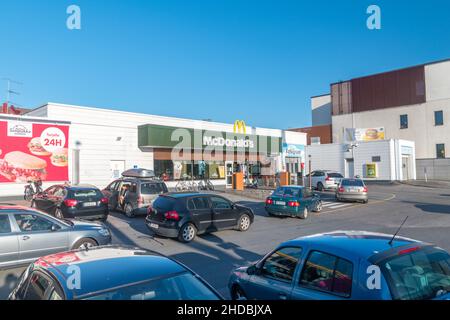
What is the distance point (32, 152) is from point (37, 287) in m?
19.9

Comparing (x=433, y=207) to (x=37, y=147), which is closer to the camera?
(x=433, y=207)

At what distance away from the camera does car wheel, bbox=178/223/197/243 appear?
10578 mm

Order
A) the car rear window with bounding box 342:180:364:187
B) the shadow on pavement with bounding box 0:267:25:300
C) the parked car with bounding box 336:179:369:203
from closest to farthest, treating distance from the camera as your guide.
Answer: the shadow on pavement with bounding box 0:267:25:300
the parked car with bounding box 336:179:369:203
the car rear window with bounding box 342:180:364:187

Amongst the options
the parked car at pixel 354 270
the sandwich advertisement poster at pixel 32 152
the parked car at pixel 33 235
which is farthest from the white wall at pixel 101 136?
the parked car at pixel 354 270

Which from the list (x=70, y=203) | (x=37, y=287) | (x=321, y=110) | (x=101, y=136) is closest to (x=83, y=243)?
(x=70, y=203)

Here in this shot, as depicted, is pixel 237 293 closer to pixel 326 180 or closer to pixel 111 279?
pixel 111 279

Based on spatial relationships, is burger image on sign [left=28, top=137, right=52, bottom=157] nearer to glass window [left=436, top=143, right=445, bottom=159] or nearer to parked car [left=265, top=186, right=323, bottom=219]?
parked car [left=265, top=186, right=323, bottom=219]

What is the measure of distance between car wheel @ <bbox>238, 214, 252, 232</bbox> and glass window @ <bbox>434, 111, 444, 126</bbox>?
1562 inches

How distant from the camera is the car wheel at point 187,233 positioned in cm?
1058

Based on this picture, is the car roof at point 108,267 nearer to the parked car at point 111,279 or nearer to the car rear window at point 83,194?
the parked car at point 111,279

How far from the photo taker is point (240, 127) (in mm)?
31844

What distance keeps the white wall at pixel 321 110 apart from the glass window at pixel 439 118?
18217mm

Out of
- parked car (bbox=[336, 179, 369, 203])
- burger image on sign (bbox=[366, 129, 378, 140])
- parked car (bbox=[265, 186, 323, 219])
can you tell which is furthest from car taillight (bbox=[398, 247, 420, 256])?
burger image on sign (bbox=[366, 129, 378, 140])
